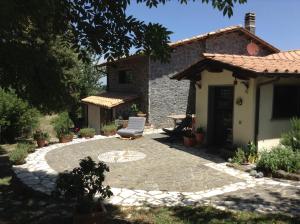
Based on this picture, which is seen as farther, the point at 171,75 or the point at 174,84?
the point at 174,84

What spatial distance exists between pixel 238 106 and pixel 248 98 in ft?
2.07

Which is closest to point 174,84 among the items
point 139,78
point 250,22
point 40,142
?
point 139,78

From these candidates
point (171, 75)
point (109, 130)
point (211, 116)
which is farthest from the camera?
point (171, 75)

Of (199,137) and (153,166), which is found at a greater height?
(199,137)

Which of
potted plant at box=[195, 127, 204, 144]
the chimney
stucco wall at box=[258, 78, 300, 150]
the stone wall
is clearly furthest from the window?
the chimney

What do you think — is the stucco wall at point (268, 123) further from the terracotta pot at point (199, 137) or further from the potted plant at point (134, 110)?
the potted plant at point (134, 110)

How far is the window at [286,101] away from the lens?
11.9 metres

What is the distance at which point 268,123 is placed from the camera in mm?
11719

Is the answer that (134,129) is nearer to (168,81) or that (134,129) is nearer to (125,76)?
(168,81)

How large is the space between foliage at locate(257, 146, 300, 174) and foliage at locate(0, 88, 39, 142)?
12.8 metres

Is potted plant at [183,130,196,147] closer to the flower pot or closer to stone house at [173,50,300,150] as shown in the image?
stone house at [173,50,300,150]

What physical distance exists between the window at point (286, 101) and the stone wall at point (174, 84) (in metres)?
8.84

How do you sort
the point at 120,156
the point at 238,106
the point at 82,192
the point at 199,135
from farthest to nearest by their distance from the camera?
the point at 199,135 < the point at 120,156 < the point at 238,106 < the point at 82,192

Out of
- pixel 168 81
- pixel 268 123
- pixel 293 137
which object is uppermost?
pixel 168 81
